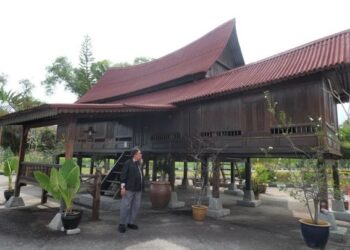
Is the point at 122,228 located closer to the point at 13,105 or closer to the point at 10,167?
the point at 10,167

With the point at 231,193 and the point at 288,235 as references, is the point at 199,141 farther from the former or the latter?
the point at 231,193

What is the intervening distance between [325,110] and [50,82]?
37848mm

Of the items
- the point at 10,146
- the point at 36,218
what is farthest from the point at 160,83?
the point at 10,146

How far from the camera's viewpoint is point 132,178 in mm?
6621

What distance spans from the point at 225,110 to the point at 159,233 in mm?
4598

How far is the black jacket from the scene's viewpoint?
21.6 feet

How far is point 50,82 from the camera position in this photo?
37281 mm

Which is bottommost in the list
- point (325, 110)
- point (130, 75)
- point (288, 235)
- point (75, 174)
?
point (288, 235)

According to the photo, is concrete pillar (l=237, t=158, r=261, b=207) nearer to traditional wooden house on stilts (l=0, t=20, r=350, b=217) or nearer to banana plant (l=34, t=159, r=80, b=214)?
traditional wooden house on stilts (l=0, t=20, r=350, b=217)

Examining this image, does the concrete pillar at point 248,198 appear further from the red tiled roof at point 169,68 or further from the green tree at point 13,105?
the green tree at point 13,105

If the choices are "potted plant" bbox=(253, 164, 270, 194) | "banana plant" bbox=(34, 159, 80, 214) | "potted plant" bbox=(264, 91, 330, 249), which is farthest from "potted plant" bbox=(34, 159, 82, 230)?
"potted plant" bbox=(253, 164, 270, 194)

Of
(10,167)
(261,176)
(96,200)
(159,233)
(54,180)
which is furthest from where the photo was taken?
(261,176)

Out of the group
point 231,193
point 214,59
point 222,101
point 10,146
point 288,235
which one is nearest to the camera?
point 288,235

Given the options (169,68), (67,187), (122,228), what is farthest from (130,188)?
(169,68)
